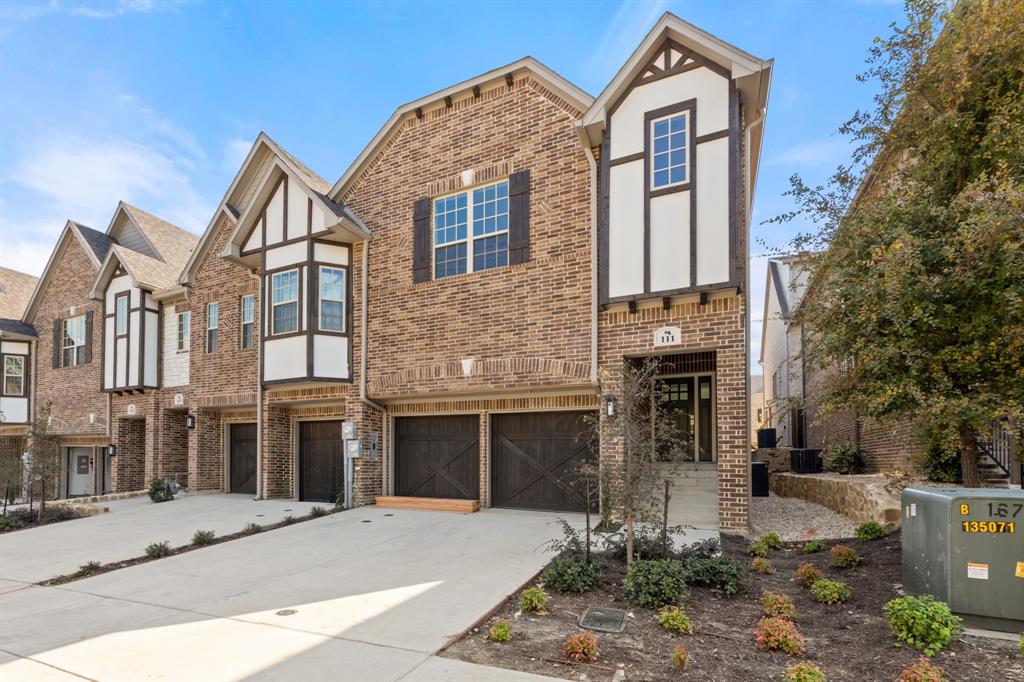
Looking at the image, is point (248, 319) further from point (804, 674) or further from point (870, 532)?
point (804, 674)

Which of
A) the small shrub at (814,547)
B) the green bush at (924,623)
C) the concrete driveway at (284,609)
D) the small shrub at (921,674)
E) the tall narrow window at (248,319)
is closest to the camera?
the small shrub at (921,674)

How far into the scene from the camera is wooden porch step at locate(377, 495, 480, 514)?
12039mm

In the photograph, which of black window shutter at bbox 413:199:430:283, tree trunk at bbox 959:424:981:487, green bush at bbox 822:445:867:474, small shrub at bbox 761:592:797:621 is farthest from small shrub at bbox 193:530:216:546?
green bush at bbox 822:445:867:474

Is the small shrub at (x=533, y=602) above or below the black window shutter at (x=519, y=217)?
below

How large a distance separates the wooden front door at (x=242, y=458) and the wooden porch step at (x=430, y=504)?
5.90 metres

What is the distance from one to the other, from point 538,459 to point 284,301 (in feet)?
23.2

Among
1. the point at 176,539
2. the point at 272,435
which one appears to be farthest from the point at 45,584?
the point at 272,435

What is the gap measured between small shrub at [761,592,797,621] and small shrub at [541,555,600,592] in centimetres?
179

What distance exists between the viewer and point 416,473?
13570mm

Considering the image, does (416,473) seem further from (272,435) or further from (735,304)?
(735,304)

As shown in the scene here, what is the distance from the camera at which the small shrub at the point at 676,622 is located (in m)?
5.30

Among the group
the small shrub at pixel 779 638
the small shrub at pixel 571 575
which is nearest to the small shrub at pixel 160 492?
the small shrub at pixel 571 575

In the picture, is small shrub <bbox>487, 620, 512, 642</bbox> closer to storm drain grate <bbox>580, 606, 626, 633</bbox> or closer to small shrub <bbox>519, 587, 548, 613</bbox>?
small shrub <bbox>519, 587, 548, 613</bbox>

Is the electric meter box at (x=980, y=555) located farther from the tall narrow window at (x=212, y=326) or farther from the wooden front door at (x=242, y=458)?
the tall narrow window at (x=212, y=326)
